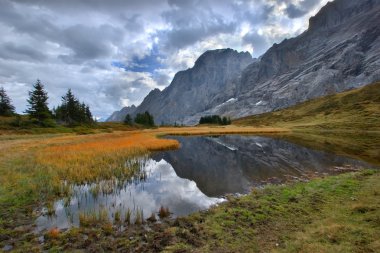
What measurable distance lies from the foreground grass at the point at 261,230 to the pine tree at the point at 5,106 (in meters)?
121

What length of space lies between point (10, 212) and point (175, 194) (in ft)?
37.7

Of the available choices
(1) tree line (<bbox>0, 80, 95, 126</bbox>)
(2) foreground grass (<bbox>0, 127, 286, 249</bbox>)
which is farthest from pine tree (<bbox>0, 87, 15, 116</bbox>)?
(2) foreground grass (<bbox>0, 127, 286, 249</bbox>)

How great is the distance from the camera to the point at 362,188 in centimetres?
1711

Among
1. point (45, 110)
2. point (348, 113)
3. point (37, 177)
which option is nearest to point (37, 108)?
point (45, 110)

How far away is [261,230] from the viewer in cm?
1194

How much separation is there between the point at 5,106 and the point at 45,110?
29.9 meters

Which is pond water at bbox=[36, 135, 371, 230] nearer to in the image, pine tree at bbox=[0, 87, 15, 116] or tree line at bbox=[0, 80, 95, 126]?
tree line at bbox=[0, 80, 95, 126]

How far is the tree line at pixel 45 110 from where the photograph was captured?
90.9 m

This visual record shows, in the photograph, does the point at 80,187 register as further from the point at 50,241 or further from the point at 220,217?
the point at 220,217

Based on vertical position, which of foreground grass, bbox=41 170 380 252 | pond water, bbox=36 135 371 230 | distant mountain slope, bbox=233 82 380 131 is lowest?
pond water, bbox=36 135 371 230

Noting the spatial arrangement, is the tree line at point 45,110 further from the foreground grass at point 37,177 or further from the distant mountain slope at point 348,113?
the distant mountain slope at point 348,113

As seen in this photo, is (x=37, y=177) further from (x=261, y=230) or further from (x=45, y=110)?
(x=45, y=110)

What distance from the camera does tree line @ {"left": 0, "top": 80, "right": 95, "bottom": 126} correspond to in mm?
90938

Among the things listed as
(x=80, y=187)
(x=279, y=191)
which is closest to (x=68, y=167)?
(x=80, y=187)
